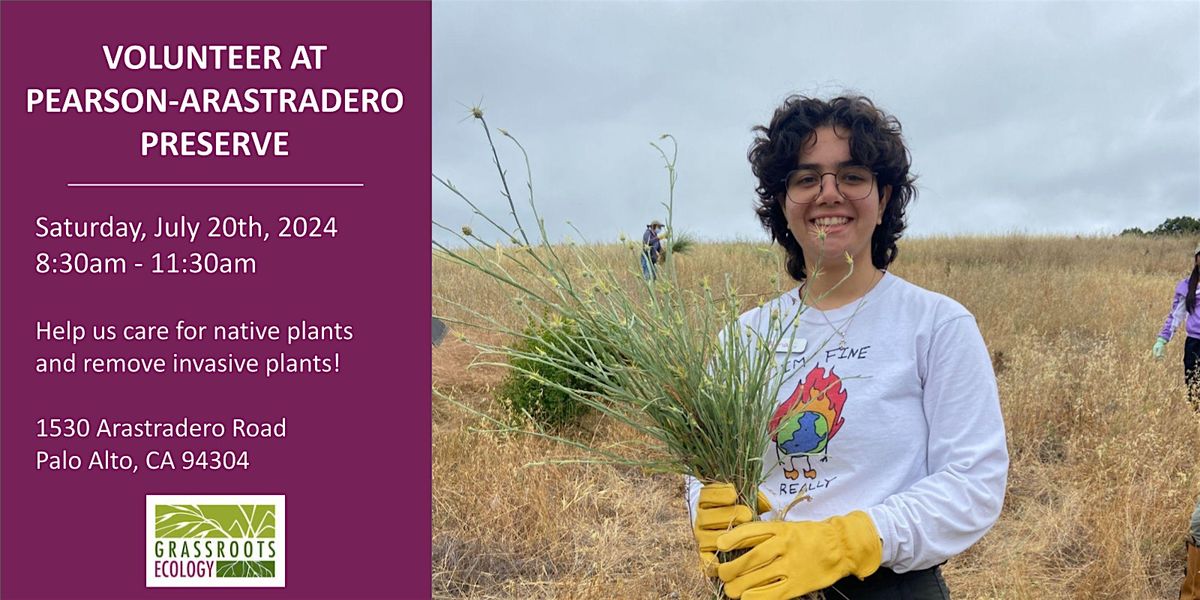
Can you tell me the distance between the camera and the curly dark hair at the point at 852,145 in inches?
54.3

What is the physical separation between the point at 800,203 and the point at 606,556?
2.21 metres

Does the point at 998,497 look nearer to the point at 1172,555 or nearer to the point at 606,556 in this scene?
the point at 606,556

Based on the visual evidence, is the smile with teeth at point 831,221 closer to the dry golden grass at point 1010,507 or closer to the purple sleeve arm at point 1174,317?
the dry golden grass at point 1010,507

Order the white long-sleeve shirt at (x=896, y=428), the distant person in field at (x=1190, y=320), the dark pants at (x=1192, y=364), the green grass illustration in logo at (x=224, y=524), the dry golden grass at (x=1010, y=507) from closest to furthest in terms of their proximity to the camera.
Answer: the white long-sleeve shirt at (x=896, y=428) < the green grass illustration in logo at (x=224, y=524) < the dry golden grass at (x=1010, y=507) < the dark pants at (x=1192, y=364) < the distant person in field at (x=1190, y=320)

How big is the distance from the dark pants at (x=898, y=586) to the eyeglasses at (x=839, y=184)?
65 centimetres

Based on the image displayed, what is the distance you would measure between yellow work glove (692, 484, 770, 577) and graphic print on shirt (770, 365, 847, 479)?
0.30ft

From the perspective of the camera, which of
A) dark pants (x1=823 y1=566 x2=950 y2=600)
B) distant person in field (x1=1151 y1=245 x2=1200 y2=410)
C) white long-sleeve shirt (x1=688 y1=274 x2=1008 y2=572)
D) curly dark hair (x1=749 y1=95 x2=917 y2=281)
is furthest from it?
distant person in field (x1=1151 y1=245 x2=1200 y2=410)

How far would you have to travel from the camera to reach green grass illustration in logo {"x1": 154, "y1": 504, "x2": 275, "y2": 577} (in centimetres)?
197

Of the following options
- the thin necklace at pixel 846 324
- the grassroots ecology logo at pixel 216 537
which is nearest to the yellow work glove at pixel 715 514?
the thin necklace at pixel 846 324

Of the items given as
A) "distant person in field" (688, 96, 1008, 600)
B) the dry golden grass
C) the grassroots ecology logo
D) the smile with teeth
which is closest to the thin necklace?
"distant person in field" (688, 96, 1008, 600)

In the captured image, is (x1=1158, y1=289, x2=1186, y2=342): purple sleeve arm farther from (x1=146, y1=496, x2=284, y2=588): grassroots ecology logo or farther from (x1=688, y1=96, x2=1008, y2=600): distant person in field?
(x1=146, y1=496, x2=284, y2=588): grassroots ecology logo

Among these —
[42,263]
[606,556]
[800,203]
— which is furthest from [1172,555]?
[42,263]

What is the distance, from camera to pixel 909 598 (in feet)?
4.16

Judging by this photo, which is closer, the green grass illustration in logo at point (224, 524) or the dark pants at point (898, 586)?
the dark pants at point (898, 586)
